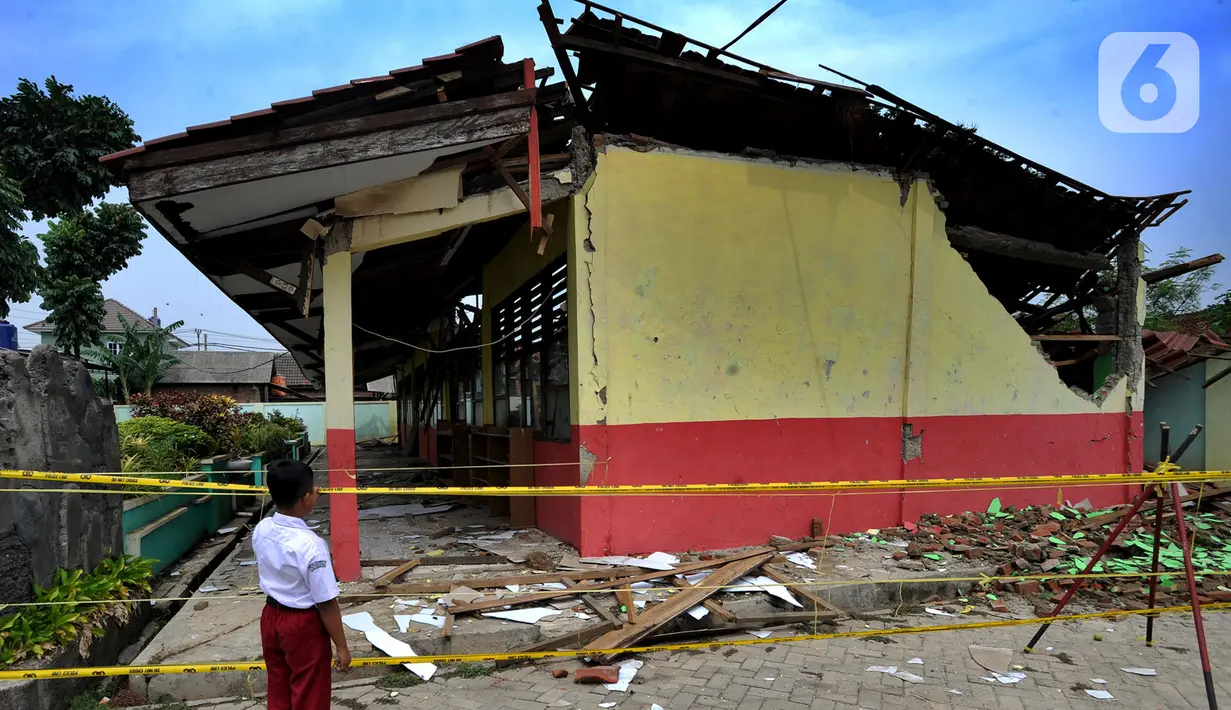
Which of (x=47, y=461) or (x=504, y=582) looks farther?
(x=504, y=582)

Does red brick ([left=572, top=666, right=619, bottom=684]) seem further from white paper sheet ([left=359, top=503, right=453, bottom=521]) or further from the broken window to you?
white paper sheet ([left=359, top=503, right=453, bottom=521])

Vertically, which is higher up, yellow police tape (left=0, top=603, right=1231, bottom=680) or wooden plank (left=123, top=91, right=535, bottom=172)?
wooden plank (left=123, top=91, right=535, bottom=172)

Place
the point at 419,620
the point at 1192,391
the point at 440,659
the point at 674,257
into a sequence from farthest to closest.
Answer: the point at 1192,391 < the point at 674,257 < the point at 419,620 < the point at 440,659

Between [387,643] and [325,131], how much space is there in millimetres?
3708

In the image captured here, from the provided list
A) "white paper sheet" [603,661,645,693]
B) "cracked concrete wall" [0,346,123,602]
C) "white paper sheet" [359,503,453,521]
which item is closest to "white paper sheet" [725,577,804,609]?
"white paper sheet" [603,661,645,693]

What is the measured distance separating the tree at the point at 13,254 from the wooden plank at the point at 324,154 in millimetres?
12044

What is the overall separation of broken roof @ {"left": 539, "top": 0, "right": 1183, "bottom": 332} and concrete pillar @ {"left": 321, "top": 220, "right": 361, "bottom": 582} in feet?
8.97

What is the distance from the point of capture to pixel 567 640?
4.50 meters

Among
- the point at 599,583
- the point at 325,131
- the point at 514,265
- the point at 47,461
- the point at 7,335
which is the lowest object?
the point at 599,583

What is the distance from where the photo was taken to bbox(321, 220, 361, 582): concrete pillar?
5.51 metres

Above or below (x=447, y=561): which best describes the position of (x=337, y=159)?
above

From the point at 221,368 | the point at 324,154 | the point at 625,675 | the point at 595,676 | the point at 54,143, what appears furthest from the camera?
the point at 221,368

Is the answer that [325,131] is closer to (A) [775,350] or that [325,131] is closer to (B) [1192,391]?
(A) [775,350]

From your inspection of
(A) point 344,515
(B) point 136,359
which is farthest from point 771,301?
(B) point 136,359
